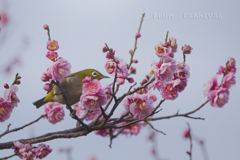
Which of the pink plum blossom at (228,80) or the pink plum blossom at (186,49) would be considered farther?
the pink plum blossom at (186,49)

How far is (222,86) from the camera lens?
10.2ft

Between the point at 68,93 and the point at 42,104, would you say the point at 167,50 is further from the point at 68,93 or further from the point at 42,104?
the point at 42,104

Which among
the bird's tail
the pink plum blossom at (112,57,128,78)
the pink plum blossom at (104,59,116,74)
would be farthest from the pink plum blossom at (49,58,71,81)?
the bird's tail

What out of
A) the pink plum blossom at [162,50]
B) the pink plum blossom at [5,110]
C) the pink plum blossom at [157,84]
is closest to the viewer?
the pink plum blossom at [162,50]

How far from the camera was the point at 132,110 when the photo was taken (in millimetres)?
3531

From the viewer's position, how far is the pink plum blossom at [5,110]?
12.6 feet

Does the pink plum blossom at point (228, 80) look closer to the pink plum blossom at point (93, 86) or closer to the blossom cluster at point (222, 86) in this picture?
the blossom cluster at point (222, 86)

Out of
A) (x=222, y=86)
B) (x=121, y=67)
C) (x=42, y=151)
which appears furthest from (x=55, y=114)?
(x=222, y=86)

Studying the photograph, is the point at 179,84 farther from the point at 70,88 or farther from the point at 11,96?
the point at 11,96

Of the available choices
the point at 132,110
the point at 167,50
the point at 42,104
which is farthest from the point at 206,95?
the point at 42,104

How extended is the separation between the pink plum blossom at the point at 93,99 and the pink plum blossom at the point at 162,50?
0.90 meters

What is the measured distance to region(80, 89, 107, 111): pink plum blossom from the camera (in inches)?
119

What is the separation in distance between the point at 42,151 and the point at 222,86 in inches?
112

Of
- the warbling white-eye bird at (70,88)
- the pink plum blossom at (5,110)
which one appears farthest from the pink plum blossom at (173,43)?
the pink plum blossom at (5,110)
